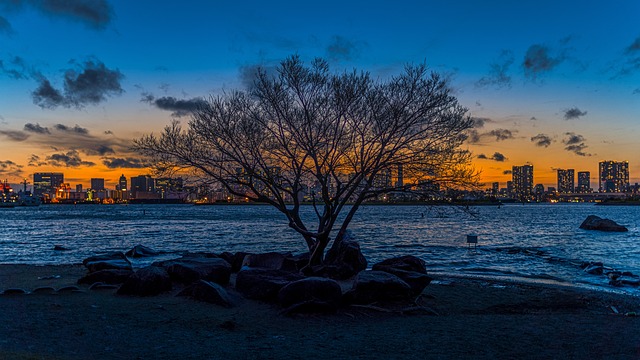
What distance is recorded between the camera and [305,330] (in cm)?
1195

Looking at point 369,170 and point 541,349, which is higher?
point 369,170

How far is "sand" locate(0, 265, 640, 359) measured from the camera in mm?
9711

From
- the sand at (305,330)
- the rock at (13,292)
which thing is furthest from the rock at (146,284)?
the rock at (13,292)

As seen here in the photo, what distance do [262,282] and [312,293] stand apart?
7.15 ft

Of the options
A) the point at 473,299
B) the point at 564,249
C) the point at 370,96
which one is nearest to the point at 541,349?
the point at 473,299

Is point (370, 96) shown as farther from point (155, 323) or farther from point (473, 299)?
point (155, 323)

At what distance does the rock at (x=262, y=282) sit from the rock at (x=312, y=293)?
3.22 ft

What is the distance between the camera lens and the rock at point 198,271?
17.3 meters

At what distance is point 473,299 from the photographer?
17.0 m

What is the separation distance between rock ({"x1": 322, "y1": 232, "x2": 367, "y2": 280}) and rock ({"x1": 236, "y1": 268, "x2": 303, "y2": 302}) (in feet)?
12.0

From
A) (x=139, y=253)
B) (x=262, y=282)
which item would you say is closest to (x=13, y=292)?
(x=262, y=282)

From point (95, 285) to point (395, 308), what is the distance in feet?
33.4

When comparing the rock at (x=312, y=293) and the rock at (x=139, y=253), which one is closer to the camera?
the rock at (x=312, y=293)

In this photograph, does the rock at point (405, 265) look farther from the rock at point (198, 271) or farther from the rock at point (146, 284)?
the rock at point (146, 284)
